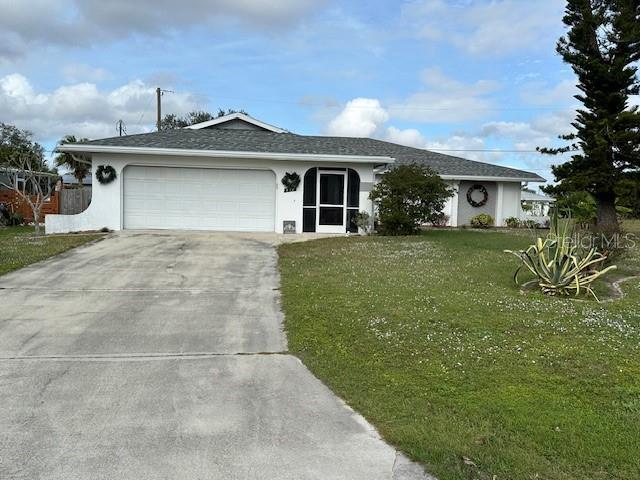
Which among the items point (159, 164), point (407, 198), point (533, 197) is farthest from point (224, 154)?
point (533, 197)

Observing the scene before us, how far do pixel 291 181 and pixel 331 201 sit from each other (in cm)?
158

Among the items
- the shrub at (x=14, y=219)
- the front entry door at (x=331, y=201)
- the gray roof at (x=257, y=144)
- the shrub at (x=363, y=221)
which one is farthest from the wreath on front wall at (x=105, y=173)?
the shrub at (x=363, y=221)

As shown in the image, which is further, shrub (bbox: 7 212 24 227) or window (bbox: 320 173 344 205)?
shrub (bbox: 7 212 24 227)

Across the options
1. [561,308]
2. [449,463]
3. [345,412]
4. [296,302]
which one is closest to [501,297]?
[561,308]

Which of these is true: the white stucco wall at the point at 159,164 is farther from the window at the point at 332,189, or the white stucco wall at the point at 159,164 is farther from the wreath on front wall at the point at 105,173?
the window at the point at 332,189

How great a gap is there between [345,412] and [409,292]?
4.45m

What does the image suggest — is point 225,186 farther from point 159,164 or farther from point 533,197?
point 533,197

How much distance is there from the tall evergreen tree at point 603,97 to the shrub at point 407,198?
187 inches

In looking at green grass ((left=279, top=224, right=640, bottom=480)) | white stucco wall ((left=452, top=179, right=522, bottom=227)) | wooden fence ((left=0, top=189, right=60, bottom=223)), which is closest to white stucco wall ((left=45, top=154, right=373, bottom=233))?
wooden fence ((left=0, top=189, right=60, bottom=223))

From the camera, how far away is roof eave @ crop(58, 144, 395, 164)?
57.9ft

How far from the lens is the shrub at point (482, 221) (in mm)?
25125

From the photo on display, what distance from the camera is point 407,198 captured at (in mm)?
18000

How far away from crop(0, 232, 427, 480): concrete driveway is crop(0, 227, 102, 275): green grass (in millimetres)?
2656

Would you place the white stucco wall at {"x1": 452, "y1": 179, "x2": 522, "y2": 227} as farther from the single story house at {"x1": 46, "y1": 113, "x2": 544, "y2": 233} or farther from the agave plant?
the agave plant
